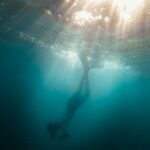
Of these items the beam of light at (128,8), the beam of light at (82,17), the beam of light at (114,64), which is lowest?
the beam of light at (128,8)

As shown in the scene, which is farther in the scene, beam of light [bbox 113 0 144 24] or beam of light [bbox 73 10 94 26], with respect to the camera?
beam of light [bbox 73 10 94 26]

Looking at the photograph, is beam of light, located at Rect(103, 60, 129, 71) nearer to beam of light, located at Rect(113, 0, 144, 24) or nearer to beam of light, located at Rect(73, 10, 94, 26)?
beam of light, located at Rect(73, 10, 94, 26)

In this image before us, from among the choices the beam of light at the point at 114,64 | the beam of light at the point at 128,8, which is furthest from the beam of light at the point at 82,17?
the beam of light at the point at 114,64

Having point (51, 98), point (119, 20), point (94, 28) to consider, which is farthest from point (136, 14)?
point (51, 98)

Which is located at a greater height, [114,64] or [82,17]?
[114,64]

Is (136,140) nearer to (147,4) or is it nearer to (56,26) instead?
(56,26)

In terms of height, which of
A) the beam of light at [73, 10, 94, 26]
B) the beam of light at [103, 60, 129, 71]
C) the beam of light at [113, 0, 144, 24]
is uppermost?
the beam of light at [103, 60, 129, 71]

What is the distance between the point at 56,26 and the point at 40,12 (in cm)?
289

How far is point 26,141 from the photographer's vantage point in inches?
1043

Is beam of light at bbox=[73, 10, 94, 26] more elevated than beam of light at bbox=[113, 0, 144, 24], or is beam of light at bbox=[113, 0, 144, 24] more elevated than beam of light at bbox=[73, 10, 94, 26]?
beam of light at bbox=[73, 10, 94, 26]

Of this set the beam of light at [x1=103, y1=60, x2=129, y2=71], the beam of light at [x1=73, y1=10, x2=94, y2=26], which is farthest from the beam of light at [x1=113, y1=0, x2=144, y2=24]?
the beam of light at [x1=103, y1=60, x2=129, y2=71]

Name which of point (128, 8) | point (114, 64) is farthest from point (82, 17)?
point (114, 64)

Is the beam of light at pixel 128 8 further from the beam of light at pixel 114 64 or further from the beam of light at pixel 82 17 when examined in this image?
the beam of light at pixel 114 64

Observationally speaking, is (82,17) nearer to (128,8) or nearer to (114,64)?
(128,8)
